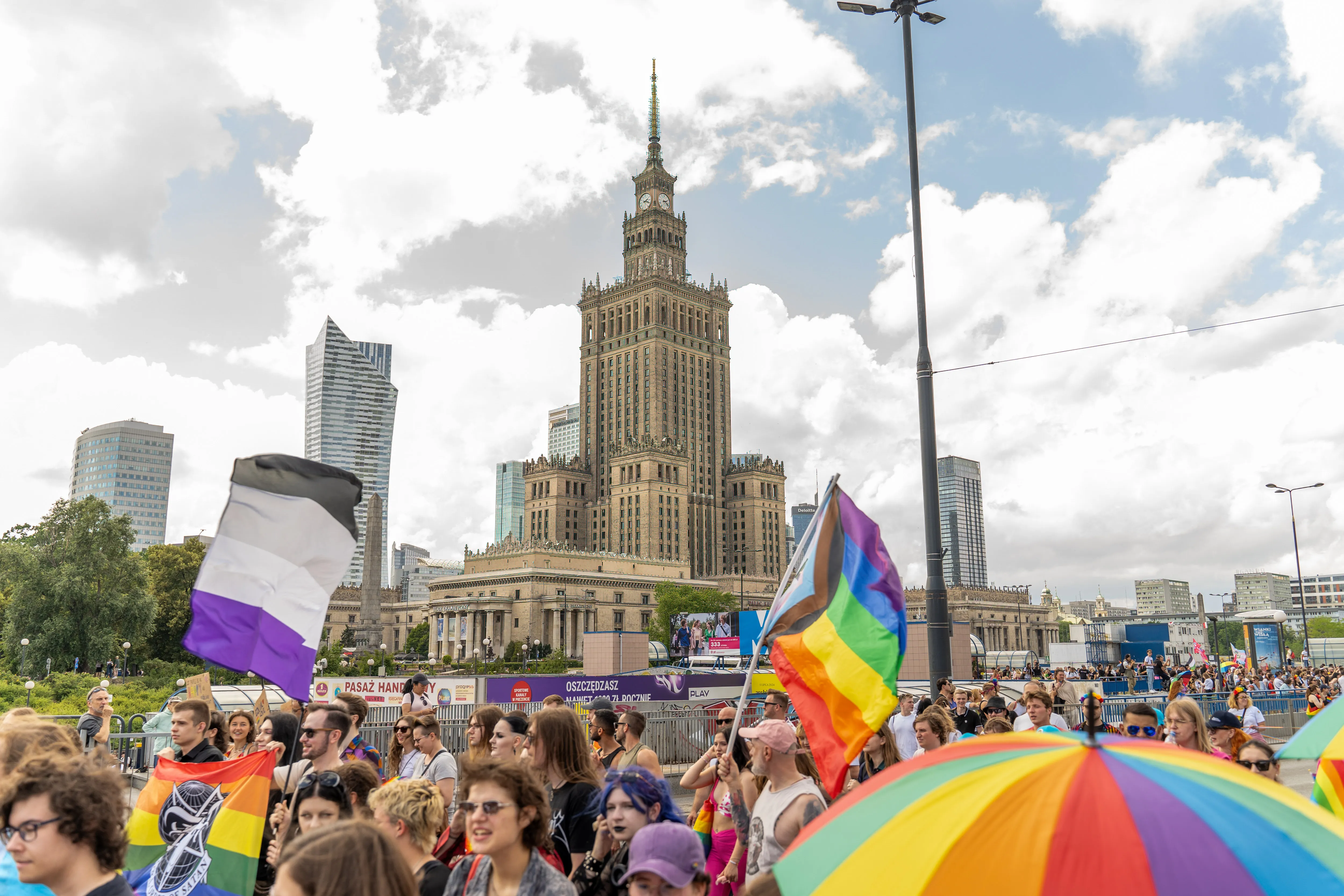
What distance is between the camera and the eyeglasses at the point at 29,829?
3.87m

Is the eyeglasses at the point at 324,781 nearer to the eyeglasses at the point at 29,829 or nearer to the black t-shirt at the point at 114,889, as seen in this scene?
the black t-shirt at the point at 114,889

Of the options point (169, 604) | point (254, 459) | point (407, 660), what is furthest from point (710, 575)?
point (254, 459)

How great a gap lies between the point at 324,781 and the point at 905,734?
9.36 meters

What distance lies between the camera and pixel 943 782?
9.52ft

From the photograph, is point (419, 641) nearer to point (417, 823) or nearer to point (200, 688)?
point (200, 688)

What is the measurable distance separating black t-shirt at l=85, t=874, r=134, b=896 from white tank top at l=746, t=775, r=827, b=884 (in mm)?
3312

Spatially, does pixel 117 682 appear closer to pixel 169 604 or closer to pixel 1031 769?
pixel 169 604

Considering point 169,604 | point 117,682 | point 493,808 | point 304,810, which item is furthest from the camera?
point 169,604

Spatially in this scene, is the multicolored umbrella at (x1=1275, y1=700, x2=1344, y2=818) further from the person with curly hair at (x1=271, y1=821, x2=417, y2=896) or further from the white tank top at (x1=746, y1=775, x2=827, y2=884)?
the person with curly hair at (x1=271, y1=821, x2=417, y2=896)

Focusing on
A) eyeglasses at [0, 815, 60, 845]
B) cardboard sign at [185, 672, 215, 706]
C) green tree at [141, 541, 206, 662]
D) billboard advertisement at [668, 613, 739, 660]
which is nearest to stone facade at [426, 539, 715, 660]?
billboard advertisement at [668, 613, 739, 660]

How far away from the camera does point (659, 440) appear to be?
446ft

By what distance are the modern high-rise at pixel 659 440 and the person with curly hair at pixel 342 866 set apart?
424ft

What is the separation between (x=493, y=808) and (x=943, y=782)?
2.39 metres

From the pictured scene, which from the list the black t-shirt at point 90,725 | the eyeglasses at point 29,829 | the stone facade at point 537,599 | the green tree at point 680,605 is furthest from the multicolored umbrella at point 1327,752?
the stone facade at point 537,599
